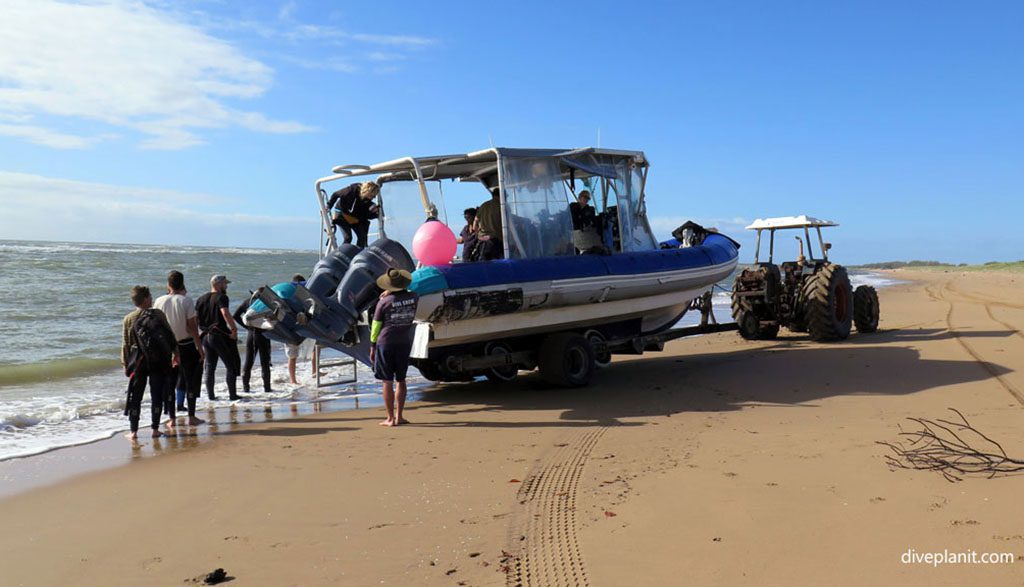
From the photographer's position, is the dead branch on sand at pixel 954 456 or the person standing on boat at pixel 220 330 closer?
the dead branch on sand at pixel 954 456

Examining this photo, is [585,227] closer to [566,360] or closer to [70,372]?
[566,360]

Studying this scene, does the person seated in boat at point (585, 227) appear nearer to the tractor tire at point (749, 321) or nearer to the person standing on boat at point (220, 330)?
the person standing on boat at point (220, 330)

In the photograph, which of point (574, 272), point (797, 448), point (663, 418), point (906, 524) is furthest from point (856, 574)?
point (574, 272)

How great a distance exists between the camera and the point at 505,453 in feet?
20.9

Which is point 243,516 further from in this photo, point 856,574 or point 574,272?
point 574,272

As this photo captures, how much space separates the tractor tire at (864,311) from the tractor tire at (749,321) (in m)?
1.66

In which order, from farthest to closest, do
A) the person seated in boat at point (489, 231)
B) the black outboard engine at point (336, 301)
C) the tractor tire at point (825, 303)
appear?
1. the tractor tire at point (825, 303)
2. the person seated in boat at point (489, 231)
3. the black outboard engine at point (336, 301)

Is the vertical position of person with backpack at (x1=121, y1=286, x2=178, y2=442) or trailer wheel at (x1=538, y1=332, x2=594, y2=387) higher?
person with backpack at (x1=121, y1=286, x2=178, y2=442)

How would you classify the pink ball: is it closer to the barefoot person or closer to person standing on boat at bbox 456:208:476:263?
the barefoot person

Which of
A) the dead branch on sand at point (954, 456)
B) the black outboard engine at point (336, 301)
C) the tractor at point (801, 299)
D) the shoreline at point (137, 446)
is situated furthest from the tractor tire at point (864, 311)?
the black outboard engine at point (336, 301)

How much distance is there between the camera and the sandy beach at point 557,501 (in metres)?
3.89

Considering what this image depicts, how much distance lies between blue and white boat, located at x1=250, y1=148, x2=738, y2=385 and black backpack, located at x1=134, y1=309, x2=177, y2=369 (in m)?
0.85

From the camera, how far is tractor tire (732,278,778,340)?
1348 centimetres

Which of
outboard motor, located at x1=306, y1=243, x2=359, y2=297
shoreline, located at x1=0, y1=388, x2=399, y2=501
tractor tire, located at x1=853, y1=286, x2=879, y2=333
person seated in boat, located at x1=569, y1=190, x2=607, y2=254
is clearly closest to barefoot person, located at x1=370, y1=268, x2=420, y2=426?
outboard motor, located at x1=306, y1=243, x2=359, y2=297
